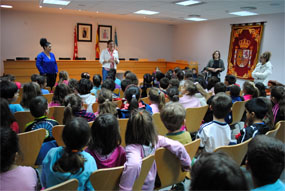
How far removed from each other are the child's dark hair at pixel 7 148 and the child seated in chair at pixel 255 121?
1.89 meters

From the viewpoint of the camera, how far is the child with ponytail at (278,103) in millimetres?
2768

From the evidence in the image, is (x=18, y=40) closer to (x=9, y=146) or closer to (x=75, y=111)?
(x=75, y=111)

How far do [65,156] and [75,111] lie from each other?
1038 mm

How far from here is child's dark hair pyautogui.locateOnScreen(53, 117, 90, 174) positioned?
135 cm

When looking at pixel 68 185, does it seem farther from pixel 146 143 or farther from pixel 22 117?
Answer: pixel 22 117

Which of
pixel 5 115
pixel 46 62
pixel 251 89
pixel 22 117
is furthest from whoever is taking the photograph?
pixel 46 62

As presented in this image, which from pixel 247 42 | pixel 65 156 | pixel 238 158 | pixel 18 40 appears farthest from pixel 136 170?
pixel 18 40

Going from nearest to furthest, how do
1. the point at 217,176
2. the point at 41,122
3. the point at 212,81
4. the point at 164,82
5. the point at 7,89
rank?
1. the point at 217,176
2. the point at 41,122
3. the point at 7,89
4. the point at 164,82
5. the point at 212,81

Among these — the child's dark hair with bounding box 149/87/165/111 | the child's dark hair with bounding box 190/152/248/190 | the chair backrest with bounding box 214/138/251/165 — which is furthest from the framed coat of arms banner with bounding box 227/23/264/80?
the child's dark hair with bounding box 190/152/248/190

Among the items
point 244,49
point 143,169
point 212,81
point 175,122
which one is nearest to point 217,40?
point 244,49

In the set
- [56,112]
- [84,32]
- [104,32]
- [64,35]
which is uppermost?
[104,32]

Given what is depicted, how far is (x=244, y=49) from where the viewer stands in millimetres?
8875

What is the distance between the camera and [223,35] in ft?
32.6

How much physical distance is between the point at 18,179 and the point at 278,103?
295 centimetres
